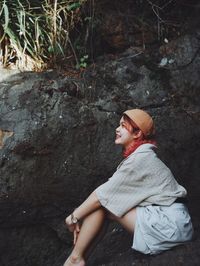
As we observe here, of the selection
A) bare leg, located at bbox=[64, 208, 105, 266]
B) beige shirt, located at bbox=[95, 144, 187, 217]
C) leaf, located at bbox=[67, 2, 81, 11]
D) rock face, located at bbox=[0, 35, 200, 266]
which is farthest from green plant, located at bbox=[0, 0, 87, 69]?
bare leg, located at bbox=[64, 208, 105, 266]

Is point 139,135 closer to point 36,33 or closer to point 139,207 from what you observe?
point 139,207

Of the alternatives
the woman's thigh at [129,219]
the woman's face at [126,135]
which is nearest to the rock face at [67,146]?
the woman's thigh at [129,219]

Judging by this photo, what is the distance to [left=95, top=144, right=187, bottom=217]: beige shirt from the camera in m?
3.24

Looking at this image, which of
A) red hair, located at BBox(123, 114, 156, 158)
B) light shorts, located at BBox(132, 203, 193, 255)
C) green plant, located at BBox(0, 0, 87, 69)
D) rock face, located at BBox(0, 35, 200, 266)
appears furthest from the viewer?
green plant, located at BBox(0, 0, 87, 69)

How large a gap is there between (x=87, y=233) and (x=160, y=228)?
500 millimetres

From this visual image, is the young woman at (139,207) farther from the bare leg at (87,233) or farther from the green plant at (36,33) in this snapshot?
the green plant at (36,33)

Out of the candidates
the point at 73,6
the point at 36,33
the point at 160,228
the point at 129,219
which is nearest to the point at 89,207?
the point at 129,219

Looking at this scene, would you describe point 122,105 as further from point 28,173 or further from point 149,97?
point 28,173

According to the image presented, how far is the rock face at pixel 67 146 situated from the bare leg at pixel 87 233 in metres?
0.52

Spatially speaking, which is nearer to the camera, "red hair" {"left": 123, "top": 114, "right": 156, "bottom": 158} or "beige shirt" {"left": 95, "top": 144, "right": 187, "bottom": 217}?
"beige shirt" {"left": 95, "top": 144, "right": 187, "bottom": 217}

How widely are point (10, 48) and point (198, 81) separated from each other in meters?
1.86

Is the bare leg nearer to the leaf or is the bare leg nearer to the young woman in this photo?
the young woman

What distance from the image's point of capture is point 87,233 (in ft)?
10.6

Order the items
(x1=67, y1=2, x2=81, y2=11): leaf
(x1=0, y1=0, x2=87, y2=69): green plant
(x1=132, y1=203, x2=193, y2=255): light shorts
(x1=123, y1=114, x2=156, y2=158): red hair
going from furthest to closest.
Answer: (x1=67, y1=2, x2=81, y2=11): leaf < (x1=0, y1=0, x2=87, y2=69): green plant < (x1=123, y1=114, x2=156, y2=158): red hair < (x1=132, y1=203, x2=193, y2=255): light shorts
